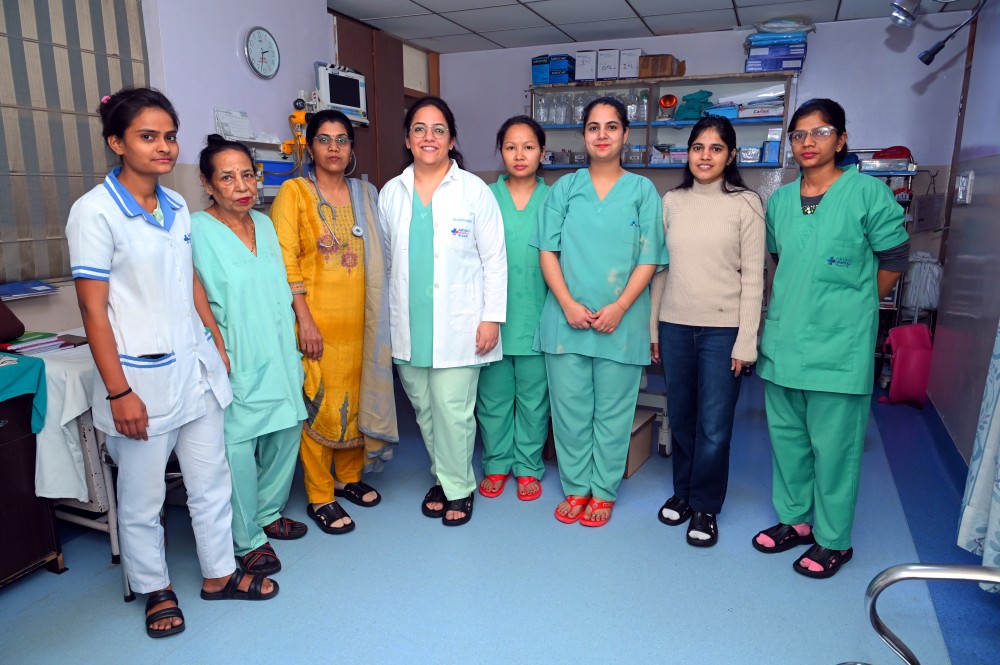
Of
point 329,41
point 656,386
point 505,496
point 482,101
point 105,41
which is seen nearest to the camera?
point 505,496

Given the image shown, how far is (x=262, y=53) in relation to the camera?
388 cm

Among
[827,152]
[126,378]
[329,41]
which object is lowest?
[126,378]

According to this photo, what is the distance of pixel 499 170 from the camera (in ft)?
20.5

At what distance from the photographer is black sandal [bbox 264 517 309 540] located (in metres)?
2.42

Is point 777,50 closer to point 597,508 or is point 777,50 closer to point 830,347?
point 830,347

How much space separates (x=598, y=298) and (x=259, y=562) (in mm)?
1464

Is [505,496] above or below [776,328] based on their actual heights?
below

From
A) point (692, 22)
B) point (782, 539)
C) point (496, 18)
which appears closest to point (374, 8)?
point (496, 18)

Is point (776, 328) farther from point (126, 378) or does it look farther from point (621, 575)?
point (126, 378)

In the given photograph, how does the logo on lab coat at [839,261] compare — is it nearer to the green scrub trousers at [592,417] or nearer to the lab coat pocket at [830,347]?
the lab coat pocket at [830,347]

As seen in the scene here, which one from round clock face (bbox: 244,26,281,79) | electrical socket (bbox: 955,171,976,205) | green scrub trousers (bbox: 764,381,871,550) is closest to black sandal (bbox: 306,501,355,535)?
green scrub trousers (bbox: 764,381,871,550)

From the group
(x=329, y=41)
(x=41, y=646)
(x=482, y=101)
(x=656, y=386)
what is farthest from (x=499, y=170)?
(x=41, y=646)

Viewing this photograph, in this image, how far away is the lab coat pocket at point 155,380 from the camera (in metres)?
1.73

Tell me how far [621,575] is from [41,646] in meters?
1.72
